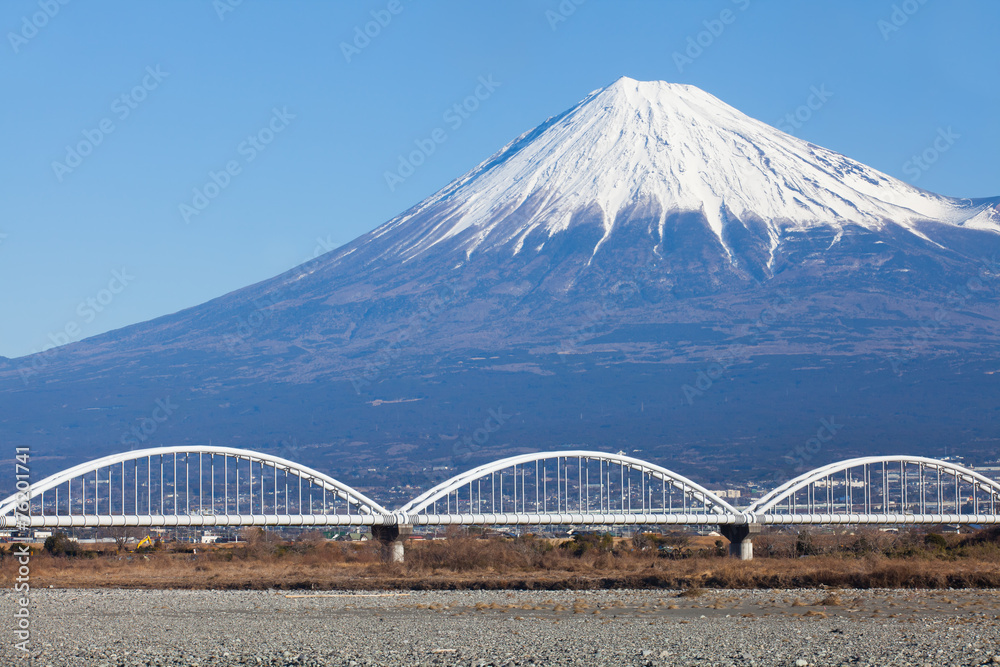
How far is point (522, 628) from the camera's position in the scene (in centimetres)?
2897

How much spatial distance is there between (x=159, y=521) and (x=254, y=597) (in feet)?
50.3

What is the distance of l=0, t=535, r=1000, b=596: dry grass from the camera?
1545 inches

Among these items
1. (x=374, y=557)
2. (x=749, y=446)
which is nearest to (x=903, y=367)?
(x=749, y=446)

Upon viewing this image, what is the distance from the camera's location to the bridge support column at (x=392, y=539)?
182ft

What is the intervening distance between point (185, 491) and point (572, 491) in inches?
1867

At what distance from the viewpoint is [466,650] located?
2559 centimetres

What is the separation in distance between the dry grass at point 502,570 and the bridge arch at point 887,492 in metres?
9.93
